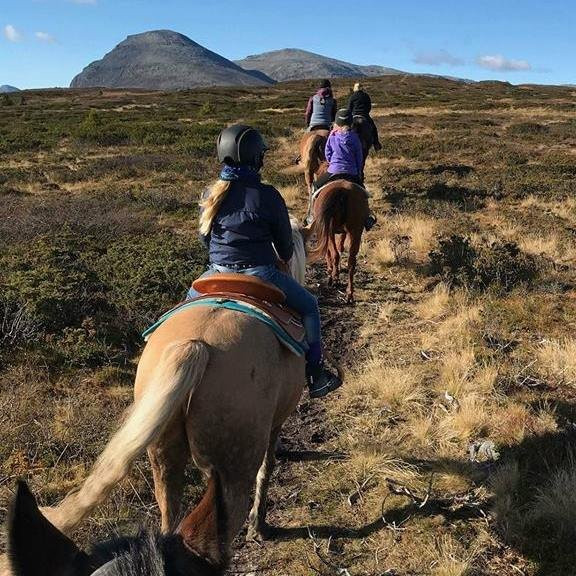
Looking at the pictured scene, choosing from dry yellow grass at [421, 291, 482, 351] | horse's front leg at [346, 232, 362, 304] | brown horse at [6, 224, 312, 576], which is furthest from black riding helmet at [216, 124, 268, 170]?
horse's front leg at [346, 232, 362, 304]

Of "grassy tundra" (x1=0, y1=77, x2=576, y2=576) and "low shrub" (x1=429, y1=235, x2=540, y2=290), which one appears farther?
"low shrub" (x1=429, y1=235, x2=540, y2=290)

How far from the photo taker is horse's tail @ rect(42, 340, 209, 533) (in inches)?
86.0

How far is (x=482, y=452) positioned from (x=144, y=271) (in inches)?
207

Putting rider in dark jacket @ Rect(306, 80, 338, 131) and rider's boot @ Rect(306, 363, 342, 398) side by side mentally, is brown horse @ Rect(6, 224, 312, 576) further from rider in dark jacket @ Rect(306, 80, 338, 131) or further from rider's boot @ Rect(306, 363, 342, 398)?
rider in dark jacket @ Rect(306, 80, 338, 131)

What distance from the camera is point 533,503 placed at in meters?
3.81

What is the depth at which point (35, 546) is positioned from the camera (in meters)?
1.61

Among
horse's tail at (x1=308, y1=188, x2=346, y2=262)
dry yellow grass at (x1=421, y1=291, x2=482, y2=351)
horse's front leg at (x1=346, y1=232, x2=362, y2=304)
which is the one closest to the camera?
dry yellow grass at (x1=421, y1=291, x2=482, y2=351)

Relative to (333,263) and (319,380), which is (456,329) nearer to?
(333,263)

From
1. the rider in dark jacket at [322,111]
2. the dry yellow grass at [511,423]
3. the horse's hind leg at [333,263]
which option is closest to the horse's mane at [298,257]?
the dry yellow grass at [511,423]

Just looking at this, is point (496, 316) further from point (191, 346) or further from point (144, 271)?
point (191, 346)

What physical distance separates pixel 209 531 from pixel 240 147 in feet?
7.94

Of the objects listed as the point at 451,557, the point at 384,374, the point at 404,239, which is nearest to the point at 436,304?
the point at 384,374

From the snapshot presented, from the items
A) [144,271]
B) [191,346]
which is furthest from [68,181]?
[191,346]

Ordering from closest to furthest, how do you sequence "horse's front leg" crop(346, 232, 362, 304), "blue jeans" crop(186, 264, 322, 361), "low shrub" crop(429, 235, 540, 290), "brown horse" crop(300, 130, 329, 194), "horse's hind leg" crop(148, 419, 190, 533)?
1. "horse's hind leg" crop(148, 419, 190, 533)
2. "blue jeans" crop(186, 264, 322, 361)
3. "horse's front leg" crop(346, 232, 362, 304)
4. "low shrub" crop(429, 235, 540, 290)
5. "brown horse" crop(300, 130, 329, 194)
